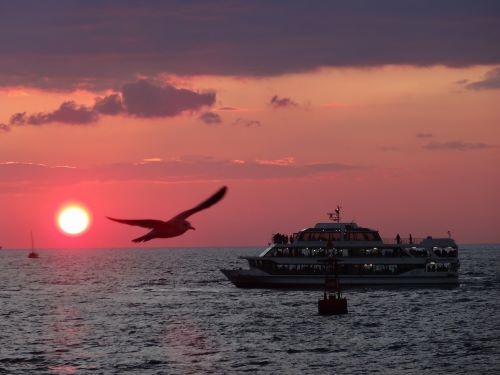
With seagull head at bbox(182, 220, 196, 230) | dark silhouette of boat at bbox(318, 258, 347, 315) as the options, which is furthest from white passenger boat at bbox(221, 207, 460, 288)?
seagull head at bbox(182, 220, 196, 230)

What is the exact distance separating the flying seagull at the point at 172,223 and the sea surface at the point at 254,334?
45.7 m

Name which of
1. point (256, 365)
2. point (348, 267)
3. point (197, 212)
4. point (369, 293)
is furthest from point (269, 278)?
point (197, 212)

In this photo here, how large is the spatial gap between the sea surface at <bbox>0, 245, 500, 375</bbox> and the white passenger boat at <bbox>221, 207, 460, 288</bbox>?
8.58 feet

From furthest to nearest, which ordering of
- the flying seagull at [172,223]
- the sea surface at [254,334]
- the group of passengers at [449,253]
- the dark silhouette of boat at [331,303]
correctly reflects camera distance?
1. the group of passengers at [449,253]
2. the dark silhouette of boat at [331,303]
3. the sea surface at [254,334]
4. the flying seagull at [172,223]

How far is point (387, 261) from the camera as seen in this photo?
397 ft

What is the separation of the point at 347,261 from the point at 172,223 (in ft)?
337

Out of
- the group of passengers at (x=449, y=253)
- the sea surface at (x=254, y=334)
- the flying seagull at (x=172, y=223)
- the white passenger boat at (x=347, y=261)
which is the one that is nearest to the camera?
the flying seagull at (x=172, y=223)

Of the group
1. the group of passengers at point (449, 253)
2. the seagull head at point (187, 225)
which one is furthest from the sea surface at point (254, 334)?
the seagull head at point (187, 225)

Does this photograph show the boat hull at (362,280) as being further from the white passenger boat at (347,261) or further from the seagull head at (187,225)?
the seagull head at (187,225)

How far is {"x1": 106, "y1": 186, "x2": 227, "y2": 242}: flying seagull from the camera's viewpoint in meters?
18.1

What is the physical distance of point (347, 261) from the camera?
121062 millimetres

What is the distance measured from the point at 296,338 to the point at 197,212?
65033 mm

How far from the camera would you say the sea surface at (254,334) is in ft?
222

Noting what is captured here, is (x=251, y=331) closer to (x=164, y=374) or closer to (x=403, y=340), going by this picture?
(x=403, y=340)
